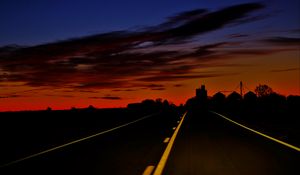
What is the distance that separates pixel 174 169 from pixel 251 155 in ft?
12.2

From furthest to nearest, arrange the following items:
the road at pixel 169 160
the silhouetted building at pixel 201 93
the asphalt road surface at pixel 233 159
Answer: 1. the silhouetted building at pixel 201 93
2. the road at pixel 169 160
3. the asphalt road surface at pixel 233 159

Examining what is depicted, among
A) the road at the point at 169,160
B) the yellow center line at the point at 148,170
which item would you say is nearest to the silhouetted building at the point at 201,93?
the road at the point at 169,160

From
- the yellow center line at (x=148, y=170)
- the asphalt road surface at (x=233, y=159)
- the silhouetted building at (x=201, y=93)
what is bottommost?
the asphalt road surface at (x=233, y=159)

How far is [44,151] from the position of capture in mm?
14992

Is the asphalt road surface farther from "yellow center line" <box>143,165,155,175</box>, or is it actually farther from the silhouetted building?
the silhouetted building

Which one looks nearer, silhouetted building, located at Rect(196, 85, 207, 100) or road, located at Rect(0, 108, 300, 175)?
road, located at Rect(0, 108, 300, 175)

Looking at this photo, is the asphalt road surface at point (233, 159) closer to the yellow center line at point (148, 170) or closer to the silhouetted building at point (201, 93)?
the yellow center line at point (148, 170)

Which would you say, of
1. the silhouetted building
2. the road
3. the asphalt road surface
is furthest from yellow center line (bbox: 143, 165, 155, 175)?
the silhouetted building

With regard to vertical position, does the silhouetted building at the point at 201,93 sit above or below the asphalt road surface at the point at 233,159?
above

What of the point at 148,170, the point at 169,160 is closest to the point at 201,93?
the point at 169,160

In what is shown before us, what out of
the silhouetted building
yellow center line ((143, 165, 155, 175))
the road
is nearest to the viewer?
yellow center line ((143, 165, 155, 175))

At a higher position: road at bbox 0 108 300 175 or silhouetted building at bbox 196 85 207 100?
silhouetted building at bbox 196 85 207 100


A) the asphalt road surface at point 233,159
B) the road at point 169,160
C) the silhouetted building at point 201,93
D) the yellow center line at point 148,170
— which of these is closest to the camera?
the yellow center line at point 148,170

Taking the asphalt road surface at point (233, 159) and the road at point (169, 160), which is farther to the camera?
the road at point (169, 160)
